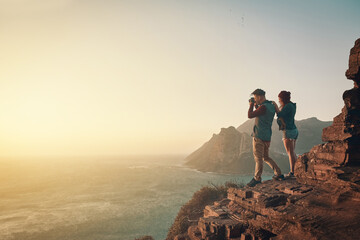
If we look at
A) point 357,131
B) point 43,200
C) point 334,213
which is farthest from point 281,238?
point 43,200

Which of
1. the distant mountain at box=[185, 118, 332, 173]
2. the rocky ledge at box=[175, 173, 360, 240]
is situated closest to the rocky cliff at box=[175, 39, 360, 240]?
the rocky ledge at box=[175, 173, 360, 240]

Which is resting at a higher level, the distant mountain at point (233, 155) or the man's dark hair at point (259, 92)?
the man's dark hair at point (259, 92)

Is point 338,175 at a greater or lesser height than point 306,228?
greater

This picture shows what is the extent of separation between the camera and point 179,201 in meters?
43.1

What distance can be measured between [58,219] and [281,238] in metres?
43.7

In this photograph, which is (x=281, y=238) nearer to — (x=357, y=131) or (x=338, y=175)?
(x=338, y=175)

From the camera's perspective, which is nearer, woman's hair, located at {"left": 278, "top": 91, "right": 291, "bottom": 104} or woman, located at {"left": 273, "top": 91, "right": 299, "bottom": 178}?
woman, located at {"left": 273, "top": 91, "right": 299, "bottom": 178}

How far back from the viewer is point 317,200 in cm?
436

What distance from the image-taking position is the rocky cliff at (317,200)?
3693mm

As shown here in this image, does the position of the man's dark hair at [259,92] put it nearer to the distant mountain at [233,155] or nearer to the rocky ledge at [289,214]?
the rocky ledge at [289,214]

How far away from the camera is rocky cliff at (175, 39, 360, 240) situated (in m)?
3.69

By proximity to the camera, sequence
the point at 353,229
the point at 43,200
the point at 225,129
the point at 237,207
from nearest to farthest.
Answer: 1. the point at 353,229
2. the point at 237,207
3. the point at 43,200
4. the point at 225,129

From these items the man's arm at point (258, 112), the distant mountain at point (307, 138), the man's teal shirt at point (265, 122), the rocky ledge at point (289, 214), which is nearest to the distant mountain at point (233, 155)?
the distant mountain at point (307, 138)

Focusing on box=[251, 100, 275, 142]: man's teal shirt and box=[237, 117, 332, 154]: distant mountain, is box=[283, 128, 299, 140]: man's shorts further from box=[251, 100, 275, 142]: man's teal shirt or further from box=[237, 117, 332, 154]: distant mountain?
box=[237, 117, 332, 154]: distant mountain
